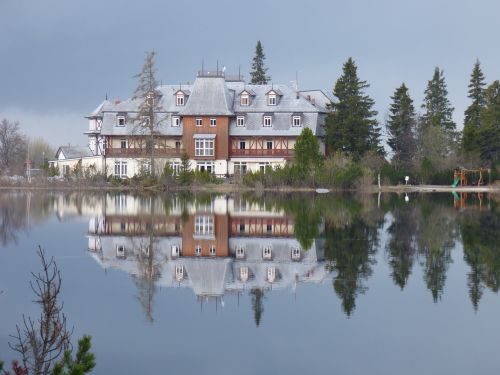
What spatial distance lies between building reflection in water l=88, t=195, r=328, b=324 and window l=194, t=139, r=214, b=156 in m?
35.0

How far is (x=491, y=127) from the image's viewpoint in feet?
213

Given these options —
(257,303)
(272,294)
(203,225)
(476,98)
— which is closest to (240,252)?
(272,294)

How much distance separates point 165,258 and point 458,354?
367 inches

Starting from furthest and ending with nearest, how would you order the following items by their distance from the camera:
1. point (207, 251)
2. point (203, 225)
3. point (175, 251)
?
point (203, 225) < point (207, 251) < point (175, 251)

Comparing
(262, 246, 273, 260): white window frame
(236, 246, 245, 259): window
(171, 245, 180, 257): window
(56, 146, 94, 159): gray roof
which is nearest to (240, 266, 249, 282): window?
(262, 246, 273, 260): white window frame

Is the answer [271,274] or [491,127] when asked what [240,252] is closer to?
[271,274]

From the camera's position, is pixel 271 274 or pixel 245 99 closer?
pixel 271 274

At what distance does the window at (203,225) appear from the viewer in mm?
24466

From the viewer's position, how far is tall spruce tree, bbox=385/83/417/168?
6725 centimetres

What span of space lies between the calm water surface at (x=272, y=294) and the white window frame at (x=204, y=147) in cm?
4004

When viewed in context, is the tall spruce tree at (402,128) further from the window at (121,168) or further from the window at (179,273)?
the window at (179,273)

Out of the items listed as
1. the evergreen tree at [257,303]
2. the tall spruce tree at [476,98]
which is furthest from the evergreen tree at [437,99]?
the evergreen tree at [257,303]

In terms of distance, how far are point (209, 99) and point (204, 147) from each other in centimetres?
427

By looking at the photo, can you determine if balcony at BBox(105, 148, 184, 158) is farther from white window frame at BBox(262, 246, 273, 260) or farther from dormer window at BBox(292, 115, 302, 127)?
white window frame at BBox(262, 246, 273, 260)
